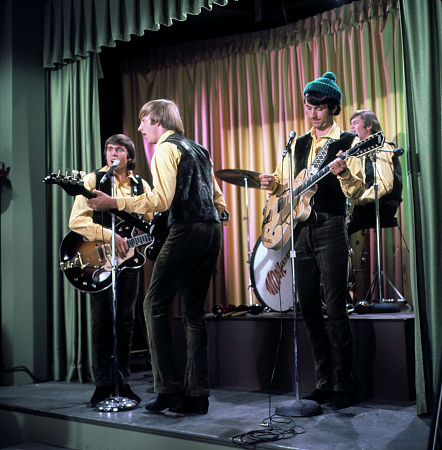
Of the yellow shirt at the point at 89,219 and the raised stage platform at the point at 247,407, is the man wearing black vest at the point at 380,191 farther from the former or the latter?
the yellow shirt at the point at 89,219

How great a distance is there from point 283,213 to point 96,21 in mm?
2164

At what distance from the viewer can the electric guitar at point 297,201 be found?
123 inches

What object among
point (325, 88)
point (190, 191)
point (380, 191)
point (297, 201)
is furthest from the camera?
point (380, 191)

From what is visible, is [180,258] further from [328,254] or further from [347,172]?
[347,172]

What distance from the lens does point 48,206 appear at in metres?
5.08

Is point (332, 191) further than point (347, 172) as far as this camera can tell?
Yes

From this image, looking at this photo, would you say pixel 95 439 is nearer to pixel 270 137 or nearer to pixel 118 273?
pixel 118 273

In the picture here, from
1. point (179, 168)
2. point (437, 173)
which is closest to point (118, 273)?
point (179, 168)

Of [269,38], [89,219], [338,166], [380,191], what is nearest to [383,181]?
[380,191]

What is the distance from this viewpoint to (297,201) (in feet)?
11.7

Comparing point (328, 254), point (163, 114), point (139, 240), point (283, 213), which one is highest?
point (163, 114)

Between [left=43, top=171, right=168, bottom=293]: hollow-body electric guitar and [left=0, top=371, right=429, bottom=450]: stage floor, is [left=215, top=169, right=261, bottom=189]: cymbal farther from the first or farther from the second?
[left=0, top=371, right=429, bottom=450]: stage floor

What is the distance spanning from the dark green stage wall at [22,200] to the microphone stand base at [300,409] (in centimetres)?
240

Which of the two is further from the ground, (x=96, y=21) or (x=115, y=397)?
(x=96, y=21)
